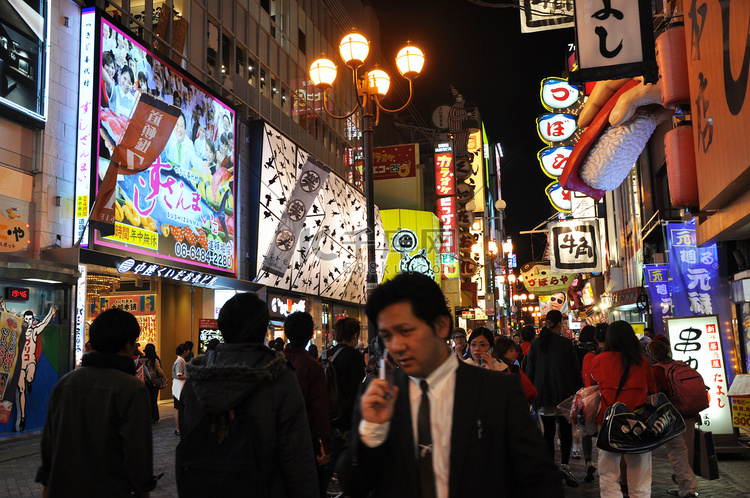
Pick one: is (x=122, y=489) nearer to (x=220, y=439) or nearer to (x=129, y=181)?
(x=220, y=439)

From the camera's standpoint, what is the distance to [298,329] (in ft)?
18.0

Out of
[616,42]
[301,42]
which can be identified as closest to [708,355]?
[616,42]

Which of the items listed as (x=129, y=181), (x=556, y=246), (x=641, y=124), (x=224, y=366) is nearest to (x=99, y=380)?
(x=224, y=366)

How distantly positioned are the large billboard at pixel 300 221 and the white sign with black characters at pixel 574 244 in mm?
6944

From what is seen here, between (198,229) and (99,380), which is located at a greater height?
(198,229)

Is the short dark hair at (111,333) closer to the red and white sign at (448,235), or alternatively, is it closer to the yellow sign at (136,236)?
the yellow sign at (136,236)

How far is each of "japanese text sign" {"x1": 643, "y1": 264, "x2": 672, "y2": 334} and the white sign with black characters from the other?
25.1ft

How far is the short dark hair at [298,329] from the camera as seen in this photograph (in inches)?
216

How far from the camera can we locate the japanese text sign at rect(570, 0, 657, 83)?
7.66 meters

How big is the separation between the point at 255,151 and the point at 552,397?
579 inches

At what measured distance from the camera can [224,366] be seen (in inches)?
127

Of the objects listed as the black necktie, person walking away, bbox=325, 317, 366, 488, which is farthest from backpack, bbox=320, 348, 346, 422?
the black necktie

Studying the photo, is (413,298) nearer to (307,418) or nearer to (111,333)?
(307,418)

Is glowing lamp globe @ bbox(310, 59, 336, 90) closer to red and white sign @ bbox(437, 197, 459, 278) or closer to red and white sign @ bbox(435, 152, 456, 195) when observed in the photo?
red and white sign @ bbox(437, 197, 459, 278)
